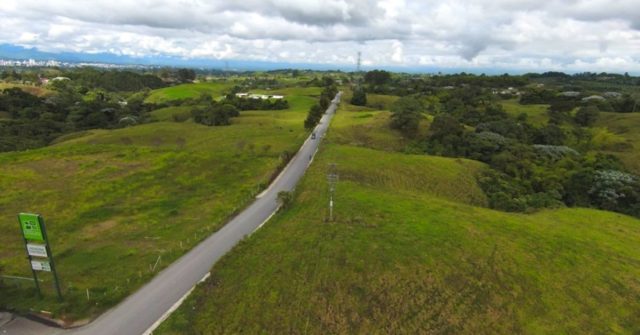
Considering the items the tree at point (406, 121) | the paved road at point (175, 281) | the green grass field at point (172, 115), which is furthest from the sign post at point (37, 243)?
the green grass field at point (172, 115)

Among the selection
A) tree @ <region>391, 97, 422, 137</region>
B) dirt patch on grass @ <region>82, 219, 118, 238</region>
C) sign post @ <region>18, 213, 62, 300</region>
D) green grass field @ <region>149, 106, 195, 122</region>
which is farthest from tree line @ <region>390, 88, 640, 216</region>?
green grass field @ <region>149, 106, 195, 122</region>

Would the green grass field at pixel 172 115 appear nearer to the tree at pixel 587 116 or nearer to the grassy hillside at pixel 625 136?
the grassy hillside at pixel 625 136

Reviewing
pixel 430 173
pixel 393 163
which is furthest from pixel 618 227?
pixel 393 163

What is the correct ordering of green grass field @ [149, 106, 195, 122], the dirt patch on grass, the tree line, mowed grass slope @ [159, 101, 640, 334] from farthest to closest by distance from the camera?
1. green grass field @ [149, 106, 195, 122]
2. the tree line
3. the dirt patch on grass
4. mowed grass slope @ [159, 101, 640, 334]

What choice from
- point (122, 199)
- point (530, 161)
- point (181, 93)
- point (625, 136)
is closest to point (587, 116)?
point (625, 136)

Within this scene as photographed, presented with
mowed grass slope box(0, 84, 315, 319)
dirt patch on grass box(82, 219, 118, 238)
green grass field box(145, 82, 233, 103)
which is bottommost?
dirt patch on grass box(82, 219, 118, 238)

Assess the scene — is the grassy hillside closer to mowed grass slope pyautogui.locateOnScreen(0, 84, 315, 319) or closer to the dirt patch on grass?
mowed grass slope pyautogui.locateOnScreen(0, 84, 315, 319)
